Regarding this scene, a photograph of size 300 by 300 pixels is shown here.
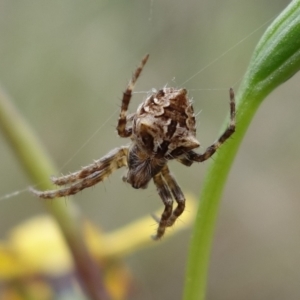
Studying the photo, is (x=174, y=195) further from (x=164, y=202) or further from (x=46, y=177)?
(x=46, y=177)

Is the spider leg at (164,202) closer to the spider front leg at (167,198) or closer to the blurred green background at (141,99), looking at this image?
the spider front leg at (167,198)

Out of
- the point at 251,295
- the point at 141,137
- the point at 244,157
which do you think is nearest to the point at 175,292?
the point at 251,295

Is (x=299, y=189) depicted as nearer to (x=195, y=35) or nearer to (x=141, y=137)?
(x=195, y=35)

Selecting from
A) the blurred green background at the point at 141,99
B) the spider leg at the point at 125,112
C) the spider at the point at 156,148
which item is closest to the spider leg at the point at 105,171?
the spider at the point at 156,148

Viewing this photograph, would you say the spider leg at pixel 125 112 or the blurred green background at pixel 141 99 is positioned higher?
the blurred green background at pixel 141 99

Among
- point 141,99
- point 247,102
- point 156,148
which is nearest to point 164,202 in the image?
point 156,148

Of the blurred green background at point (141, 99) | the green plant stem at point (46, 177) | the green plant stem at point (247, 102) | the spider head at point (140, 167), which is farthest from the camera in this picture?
the blurred green background at point (141, 99)
